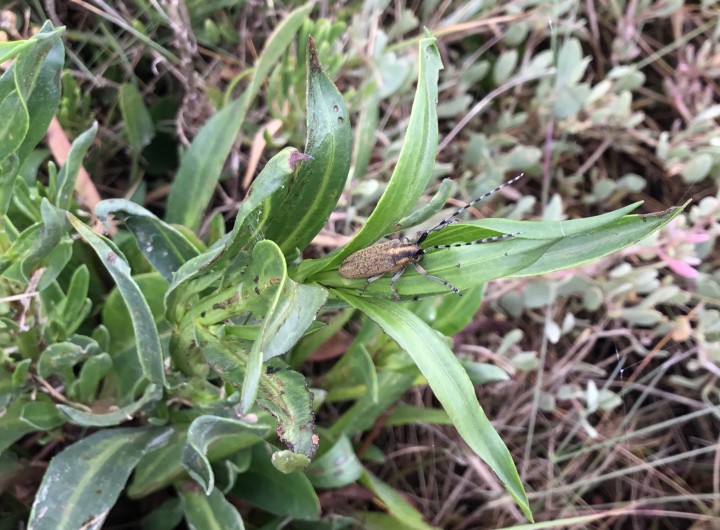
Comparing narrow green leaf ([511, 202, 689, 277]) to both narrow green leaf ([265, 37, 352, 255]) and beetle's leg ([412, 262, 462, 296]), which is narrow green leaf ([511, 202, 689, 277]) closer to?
beetle's leg ([412, 262, 462, 296])

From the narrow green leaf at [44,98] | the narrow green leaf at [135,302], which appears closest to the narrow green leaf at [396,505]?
the narrow green leaf at [135,302]

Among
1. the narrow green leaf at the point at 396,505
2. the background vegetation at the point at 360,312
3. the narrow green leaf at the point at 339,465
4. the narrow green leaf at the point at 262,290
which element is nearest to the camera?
the narrow green leaf at the point at 262,290

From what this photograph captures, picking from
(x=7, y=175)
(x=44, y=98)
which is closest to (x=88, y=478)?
(x=7, y=175)

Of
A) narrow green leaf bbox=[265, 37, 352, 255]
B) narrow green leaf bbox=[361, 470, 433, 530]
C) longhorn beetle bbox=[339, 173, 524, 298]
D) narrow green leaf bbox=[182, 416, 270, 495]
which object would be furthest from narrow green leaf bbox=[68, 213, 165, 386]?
narrow green leaf bbox=[361, 470, 433, 530]

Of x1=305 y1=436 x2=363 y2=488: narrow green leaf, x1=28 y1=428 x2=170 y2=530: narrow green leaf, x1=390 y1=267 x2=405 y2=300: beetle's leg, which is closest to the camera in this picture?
x1=390 y1=267 x2=405 y2=300: beetle's leg

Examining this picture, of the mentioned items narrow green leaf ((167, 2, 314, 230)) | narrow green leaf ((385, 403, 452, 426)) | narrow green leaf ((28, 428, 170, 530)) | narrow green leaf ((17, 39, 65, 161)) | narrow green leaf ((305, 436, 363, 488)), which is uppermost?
narrow green leaf ((17, 39, 65, 161))

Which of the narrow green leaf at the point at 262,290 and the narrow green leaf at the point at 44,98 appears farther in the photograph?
the narrow green leaf at the point at 44,98

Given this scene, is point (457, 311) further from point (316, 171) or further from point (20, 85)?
point (20, 85)

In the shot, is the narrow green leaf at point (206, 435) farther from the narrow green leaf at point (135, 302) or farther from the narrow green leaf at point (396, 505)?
the narrow green leaf at point (396, 505)
